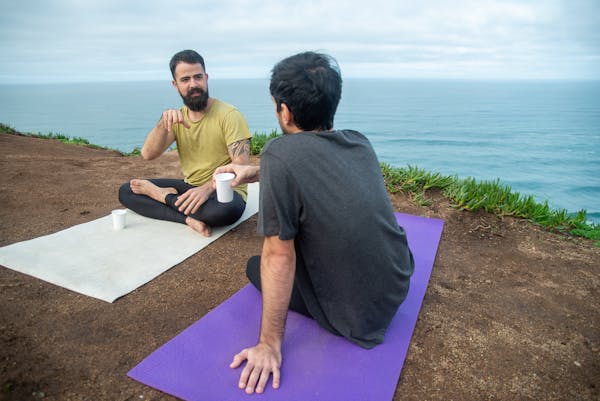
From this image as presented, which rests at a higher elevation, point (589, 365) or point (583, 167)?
point (589, 365)

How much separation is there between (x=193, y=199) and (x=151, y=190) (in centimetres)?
64

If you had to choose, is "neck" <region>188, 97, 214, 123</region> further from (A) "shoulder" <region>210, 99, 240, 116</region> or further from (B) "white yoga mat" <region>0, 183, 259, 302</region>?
(B) "white yoga mat" <region>0, 183, 259, 302</region>

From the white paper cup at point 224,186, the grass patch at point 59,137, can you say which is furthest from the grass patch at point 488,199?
the grass patch at point 59,137

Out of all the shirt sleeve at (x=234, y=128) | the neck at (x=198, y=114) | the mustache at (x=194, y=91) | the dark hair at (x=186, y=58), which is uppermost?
the dark hair at (x=186, y=58)

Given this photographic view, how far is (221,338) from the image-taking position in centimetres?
205

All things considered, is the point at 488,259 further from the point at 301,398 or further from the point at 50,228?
the point at 50,228

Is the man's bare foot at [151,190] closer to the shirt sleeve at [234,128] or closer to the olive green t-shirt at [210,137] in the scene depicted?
the olive green t-shirt at [210,137]

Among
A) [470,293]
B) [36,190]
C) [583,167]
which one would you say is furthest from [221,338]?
[583,167]

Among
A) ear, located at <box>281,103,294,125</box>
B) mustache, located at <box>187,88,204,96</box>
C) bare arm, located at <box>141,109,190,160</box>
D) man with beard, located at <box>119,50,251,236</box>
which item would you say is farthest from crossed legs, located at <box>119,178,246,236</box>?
ear, located at <box>281,103,294,125</box>

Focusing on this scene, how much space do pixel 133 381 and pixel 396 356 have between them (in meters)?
1.38

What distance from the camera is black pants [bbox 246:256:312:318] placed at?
7.16ft

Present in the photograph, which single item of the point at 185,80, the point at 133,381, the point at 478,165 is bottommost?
the point at 478,165

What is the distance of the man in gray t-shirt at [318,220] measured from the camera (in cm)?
152

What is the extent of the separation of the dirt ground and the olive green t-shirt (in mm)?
710
